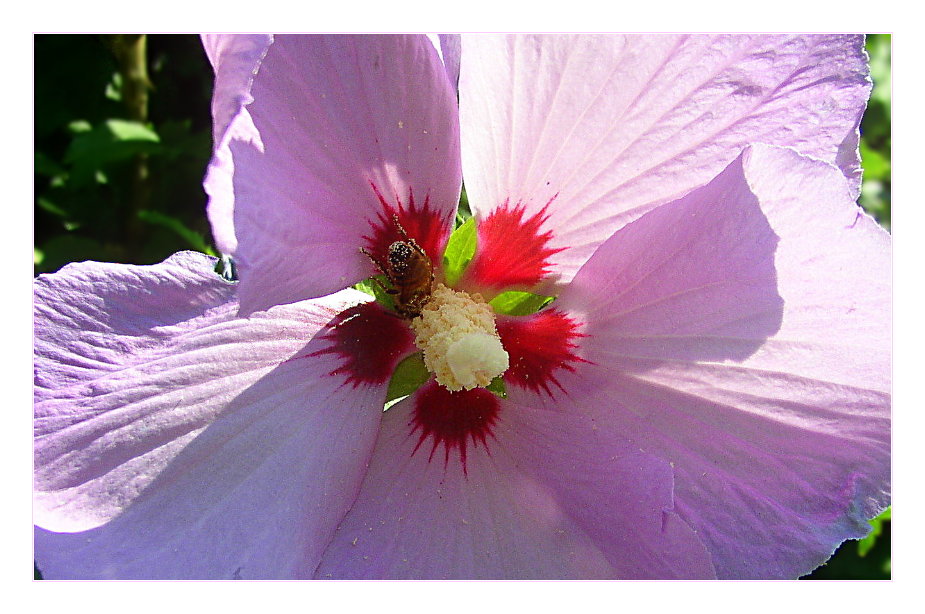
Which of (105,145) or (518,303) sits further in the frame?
(105,145)

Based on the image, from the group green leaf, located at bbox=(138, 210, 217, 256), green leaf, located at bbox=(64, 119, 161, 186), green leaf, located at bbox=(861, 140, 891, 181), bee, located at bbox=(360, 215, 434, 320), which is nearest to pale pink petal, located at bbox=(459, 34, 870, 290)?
bee, located at bbox=(360, 215, 434, 320)

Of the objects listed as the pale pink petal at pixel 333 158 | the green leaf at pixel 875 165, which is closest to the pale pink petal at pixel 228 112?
the pale pink petal at pixel 333 158

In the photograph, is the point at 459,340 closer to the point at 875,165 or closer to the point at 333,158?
the point at 333,158

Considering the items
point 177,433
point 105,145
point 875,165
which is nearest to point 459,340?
point 177,433

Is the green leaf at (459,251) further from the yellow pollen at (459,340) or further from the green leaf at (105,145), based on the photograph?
the green leaf at (105,145)

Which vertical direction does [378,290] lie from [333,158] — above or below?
below

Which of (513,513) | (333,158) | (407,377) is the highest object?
(333,158)
